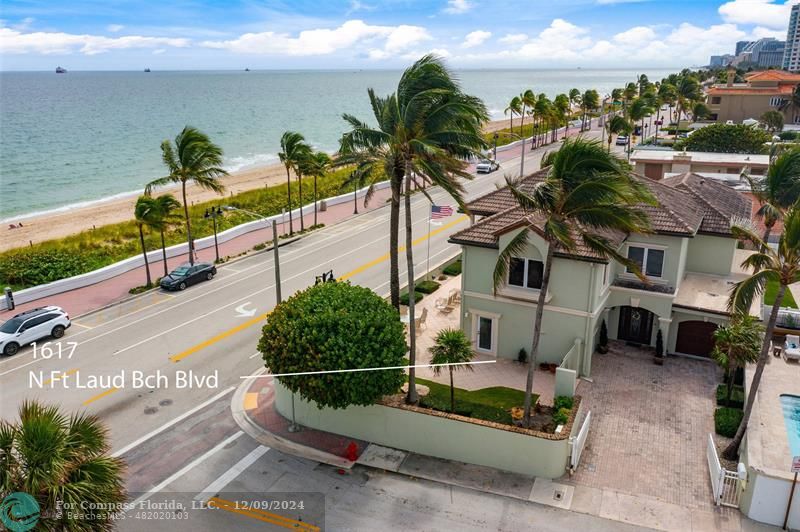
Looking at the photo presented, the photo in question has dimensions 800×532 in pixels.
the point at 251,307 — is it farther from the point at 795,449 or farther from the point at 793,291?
the point at 793,291

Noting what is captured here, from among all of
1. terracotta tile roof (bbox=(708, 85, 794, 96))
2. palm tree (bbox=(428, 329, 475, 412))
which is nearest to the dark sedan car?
palm tree (bbox=(428, 329, 475, 412))

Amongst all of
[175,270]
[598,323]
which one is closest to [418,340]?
[598,323]

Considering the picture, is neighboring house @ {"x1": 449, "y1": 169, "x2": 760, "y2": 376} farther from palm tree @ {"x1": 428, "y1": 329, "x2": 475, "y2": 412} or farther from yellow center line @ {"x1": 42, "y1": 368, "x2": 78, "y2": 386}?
yellow center line @ {"x1": 42, "y1": 368, "x2": 78, "y2": 386}

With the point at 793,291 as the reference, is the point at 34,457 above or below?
above

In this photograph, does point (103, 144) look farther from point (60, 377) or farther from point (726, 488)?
point (726, 488)

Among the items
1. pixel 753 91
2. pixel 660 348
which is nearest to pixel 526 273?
pixel 660 348

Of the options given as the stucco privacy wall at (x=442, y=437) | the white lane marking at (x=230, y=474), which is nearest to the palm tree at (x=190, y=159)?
the stucco privacy wall at (x=442, y=437)

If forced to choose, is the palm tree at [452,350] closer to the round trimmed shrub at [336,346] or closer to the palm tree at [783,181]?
the round trimmed shrub at [336,346]
